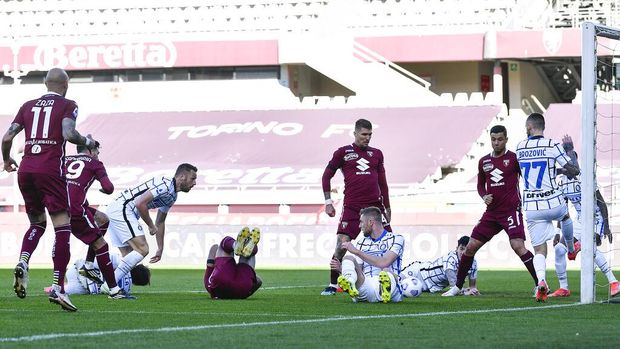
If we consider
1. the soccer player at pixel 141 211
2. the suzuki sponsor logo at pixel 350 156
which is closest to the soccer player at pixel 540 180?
the suzuki sponsor logo at pixel 350 156

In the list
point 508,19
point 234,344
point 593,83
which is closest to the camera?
point 234,344

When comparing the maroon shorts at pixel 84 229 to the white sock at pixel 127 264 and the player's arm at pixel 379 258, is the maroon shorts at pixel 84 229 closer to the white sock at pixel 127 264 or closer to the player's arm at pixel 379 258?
the white sock at pixel 127 264

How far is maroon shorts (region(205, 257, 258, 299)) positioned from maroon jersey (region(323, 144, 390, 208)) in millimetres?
2034

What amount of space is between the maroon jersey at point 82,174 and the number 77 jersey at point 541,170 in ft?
14.0

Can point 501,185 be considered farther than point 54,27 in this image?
No

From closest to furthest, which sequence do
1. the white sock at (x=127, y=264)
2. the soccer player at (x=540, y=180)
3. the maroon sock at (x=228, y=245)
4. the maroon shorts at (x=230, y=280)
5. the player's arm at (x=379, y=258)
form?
the player's arm at (x=379, y=258) < the maroon shorts at (x=230, y=280) < the maroon sock at (x=228, y=245) < the soccer player at (x=540, y=180) < the white sock at (x=127, y=264)

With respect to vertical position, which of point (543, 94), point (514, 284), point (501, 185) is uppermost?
point (543, 94)

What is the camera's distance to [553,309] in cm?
1141

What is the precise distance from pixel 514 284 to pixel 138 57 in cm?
2589

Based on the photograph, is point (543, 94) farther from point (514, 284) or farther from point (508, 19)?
point (514, 284)

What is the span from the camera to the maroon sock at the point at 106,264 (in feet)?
40.4

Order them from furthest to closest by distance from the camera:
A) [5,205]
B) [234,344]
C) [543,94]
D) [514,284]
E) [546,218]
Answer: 1. [543,94]
2. [5,205]
3. [514,284]
4. [546,218]
5. [234,344]

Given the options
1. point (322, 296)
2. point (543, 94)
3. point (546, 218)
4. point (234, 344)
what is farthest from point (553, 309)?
point (543, 94)

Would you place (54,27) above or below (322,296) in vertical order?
above
